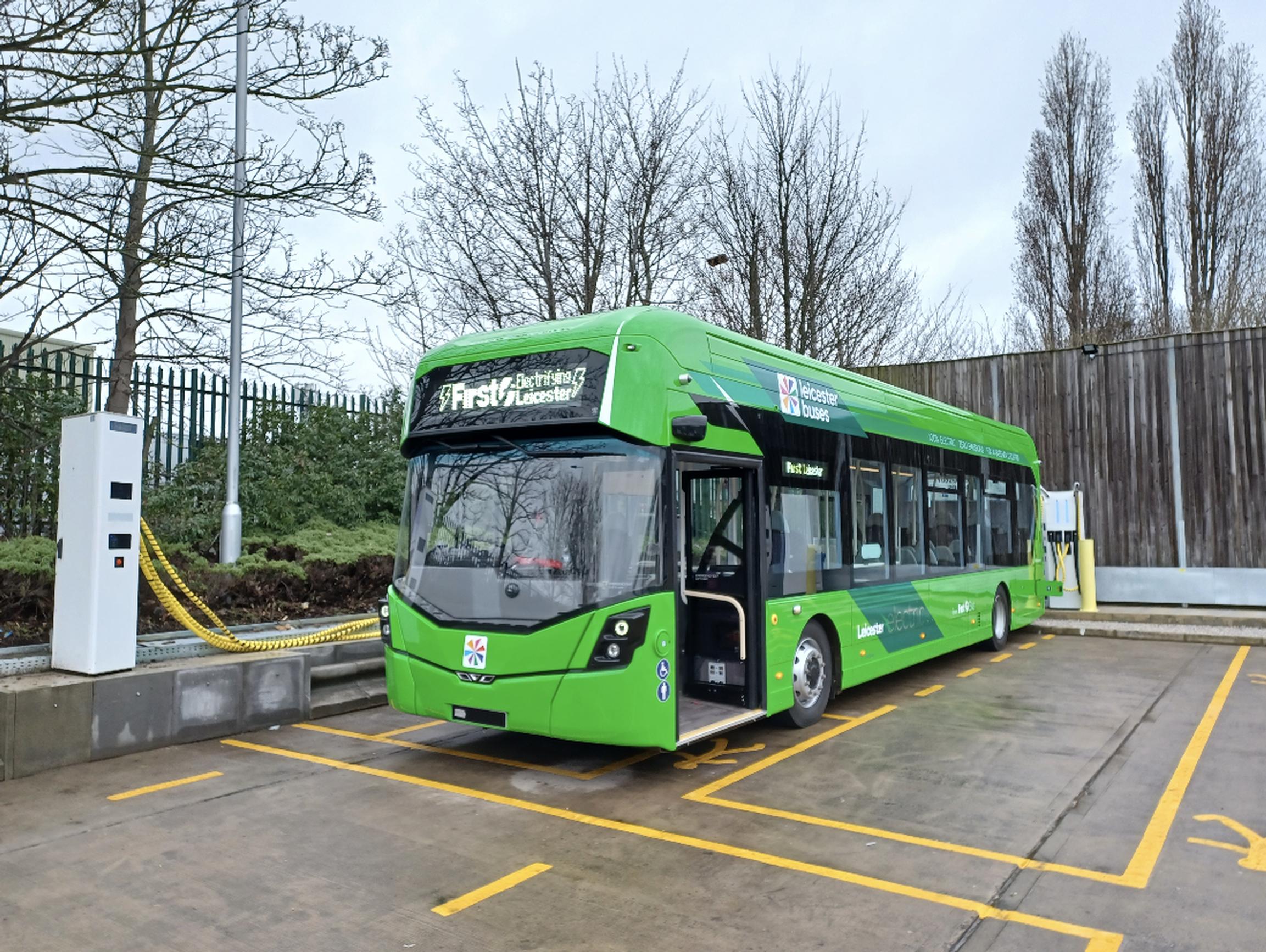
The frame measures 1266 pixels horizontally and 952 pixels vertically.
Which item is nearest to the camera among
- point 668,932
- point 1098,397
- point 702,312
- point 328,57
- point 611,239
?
point 668,932

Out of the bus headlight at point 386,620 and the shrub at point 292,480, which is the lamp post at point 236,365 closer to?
the shrub at point 292,480

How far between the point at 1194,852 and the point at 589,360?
461 cm

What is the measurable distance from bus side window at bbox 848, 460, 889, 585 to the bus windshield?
323 cm

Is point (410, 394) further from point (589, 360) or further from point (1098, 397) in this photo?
point (1098, 397)

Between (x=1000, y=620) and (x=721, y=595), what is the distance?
722 cm

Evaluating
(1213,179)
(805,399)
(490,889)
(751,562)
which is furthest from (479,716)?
(1213,179)

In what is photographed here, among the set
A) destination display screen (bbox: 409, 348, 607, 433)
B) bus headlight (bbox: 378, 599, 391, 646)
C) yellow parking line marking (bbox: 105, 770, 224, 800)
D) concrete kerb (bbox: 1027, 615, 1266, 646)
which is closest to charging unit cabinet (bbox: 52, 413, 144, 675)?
yellow parking line marking (bbox: 105, 770, 224, 800)

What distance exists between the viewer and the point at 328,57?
791 cm

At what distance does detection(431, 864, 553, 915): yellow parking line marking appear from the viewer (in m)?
4.14

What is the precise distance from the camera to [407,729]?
795cm

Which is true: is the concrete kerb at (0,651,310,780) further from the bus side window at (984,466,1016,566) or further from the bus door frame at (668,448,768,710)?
the bus side window at (984,466,1016,566)

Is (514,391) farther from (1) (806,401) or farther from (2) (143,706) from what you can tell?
(2) (143,706)

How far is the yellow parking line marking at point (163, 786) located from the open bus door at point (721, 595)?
11.0 feet

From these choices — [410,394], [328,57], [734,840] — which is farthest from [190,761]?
[328,57]
